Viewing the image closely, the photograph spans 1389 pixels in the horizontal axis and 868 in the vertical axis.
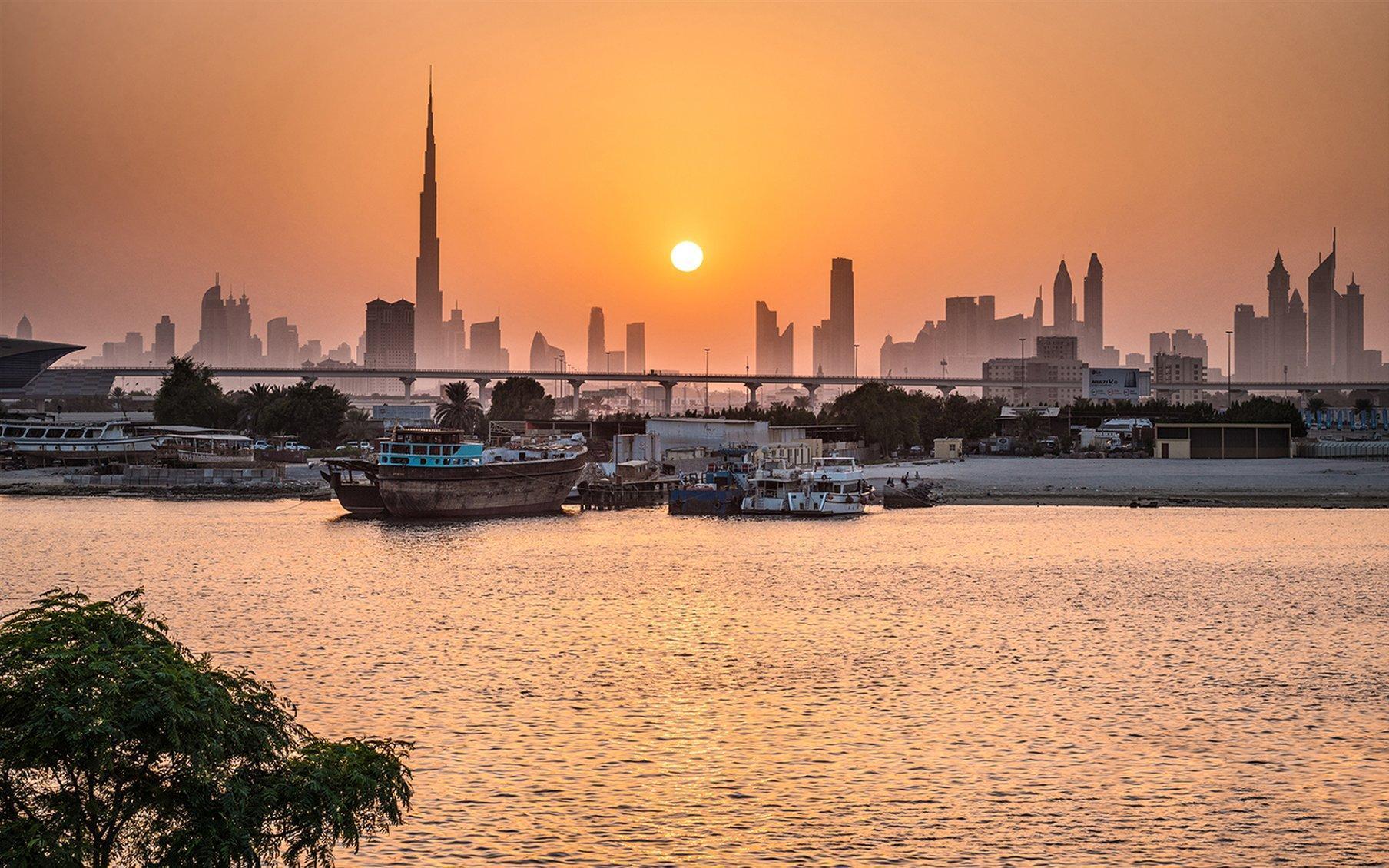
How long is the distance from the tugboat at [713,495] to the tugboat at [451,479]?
9.01m

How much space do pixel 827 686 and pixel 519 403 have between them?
147 meters

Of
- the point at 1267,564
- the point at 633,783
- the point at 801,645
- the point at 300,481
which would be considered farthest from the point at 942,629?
the point at 300,481

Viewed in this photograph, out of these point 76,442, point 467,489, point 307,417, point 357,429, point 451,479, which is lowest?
point 467,489

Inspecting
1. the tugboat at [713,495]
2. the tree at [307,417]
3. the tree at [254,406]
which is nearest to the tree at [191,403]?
the tree at [254,406]

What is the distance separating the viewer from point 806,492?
84.1 metres

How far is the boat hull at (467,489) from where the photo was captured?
80250 millimetres

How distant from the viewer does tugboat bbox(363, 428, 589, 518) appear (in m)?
80.3

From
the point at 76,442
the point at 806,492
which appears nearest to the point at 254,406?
the point at 76,442

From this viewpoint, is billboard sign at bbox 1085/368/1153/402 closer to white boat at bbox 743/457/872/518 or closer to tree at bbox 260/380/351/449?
tree at bbox 260/380/351/449

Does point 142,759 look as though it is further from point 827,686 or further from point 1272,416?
point 1272,416

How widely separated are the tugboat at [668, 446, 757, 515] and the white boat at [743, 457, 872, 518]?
2.66 feet

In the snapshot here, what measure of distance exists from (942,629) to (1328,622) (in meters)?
12.2

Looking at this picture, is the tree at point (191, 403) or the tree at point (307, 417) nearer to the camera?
the tree at point (307, 417)

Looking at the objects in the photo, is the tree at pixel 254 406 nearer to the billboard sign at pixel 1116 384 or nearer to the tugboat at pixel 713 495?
the tugboat at pixel 713 495
